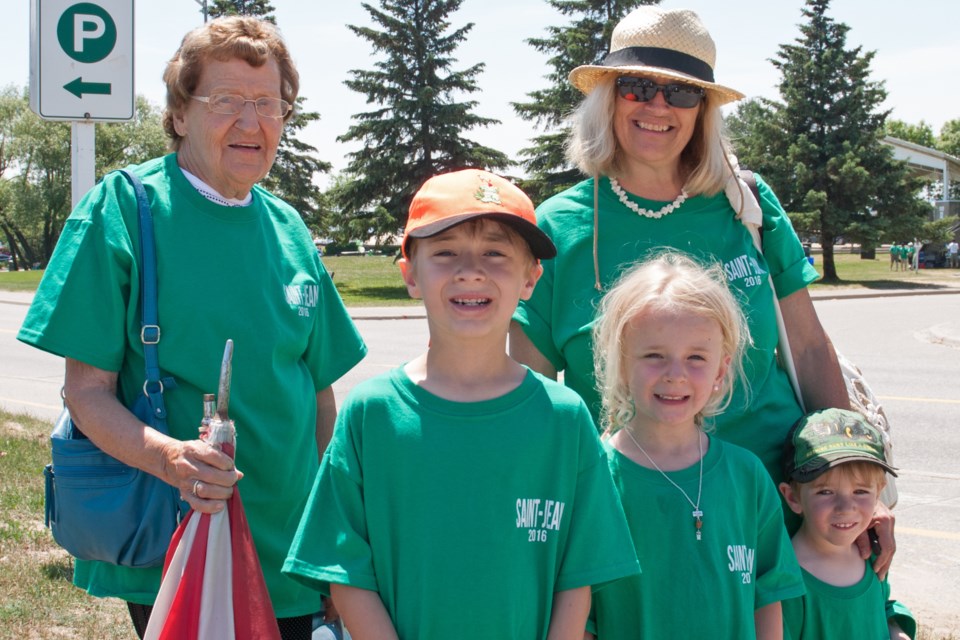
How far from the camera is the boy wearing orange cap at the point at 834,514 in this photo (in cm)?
275

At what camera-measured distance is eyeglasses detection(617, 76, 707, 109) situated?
9.14 ft

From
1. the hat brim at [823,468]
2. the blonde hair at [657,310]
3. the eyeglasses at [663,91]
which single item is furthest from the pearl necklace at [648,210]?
the hat brim at [823,468]

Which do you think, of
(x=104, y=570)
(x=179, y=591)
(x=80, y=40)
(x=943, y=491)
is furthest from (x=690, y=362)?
(x=943, y=491)

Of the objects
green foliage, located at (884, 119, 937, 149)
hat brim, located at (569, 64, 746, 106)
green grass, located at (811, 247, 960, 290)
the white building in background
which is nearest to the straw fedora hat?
hat brim, located at (569, 64, 746, 106)

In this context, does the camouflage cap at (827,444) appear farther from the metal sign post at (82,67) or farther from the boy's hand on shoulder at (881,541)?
the metal sign post at (82,67)

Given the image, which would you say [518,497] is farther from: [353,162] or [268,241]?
[353,162]

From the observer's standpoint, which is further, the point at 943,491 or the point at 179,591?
the point at 943,491

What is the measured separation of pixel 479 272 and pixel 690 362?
0.70 meters

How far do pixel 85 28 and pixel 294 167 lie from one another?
33.2 m

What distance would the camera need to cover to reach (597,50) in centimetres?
3497

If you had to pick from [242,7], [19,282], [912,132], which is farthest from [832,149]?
[912,132]

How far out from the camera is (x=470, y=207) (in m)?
2.15

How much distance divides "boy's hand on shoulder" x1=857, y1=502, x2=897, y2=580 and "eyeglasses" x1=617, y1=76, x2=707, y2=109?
1.38m

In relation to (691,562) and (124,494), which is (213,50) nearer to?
(124,494)
